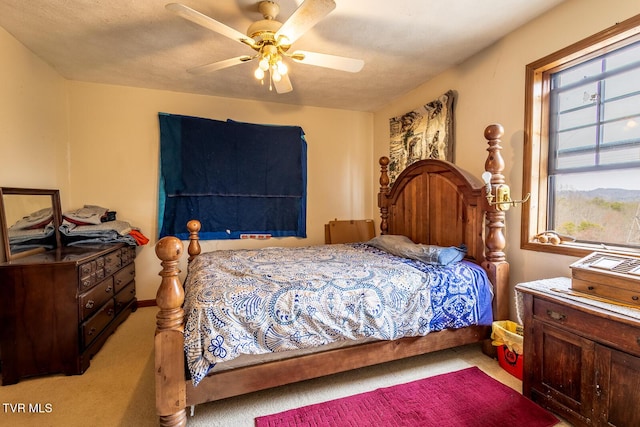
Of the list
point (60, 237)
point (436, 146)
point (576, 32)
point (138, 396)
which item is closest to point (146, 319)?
point (60, 237)

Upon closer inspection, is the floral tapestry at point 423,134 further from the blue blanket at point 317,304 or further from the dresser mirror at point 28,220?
the dresser mirror at point 28,220

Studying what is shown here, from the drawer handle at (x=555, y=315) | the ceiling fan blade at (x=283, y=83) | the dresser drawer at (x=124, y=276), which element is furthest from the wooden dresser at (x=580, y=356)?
the dresser drawer at (x=124, y=276)

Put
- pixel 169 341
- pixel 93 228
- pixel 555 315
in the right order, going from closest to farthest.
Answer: pixel 169 341, pixel 555 315, pixel 93 228

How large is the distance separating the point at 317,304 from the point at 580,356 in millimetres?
1310

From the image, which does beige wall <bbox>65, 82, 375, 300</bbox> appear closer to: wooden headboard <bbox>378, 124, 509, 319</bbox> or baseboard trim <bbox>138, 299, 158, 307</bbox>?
baseboard trim <bbox>138, 299, 158, 307</bbox>

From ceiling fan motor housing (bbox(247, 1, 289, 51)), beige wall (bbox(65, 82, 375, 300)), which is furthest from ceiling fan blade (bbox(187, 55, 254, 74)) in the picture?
beige wall (bbox(65, 82, 375, 300))

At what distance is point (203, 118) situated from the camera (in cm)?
357

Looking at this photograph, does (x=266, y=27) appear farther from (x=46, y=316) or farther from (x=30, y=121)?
(x=46, y=316)

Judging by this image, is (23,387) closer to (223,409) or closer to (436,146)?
(223,409)

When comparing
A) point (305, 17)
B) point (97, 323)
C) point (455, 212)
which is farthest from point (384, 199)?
point (97, 323)

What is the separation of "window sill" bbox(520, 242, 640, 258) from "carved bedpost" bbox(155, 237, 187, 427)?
90.8 inches

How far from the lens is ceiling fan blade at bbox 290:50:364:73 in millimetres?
2044

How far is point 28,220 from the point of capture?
2438 mm

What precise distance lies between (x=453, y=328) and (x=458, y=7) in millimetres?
2169
